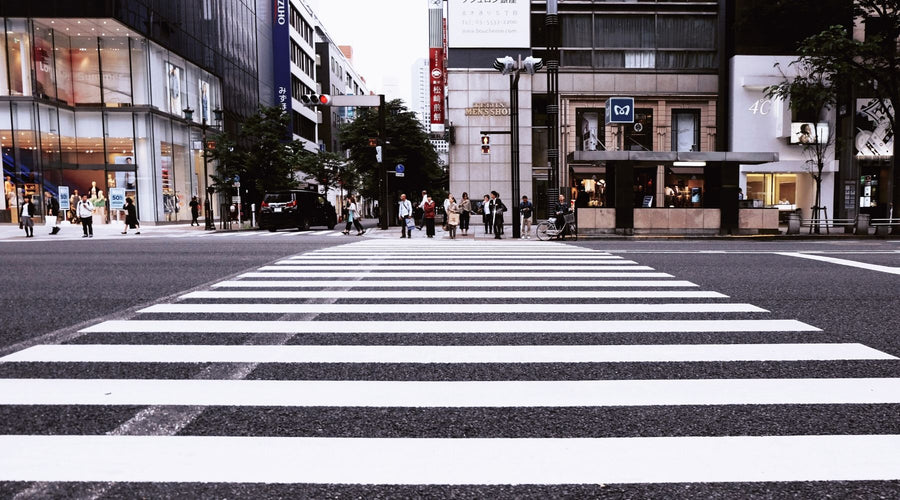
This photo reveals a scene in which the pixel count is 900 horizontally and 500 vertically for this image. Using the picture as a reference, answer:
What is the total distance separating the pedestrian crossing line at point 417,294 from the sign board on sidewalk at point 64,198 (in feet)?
92.2

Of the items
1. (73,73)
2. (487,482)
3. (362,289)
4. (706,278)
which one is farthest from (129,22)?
(487,482)

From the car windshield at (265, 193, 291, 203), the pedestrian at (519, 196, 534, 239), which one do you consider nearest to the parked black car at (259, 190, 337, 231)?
the car windshield at (265, 193, 291, 203)

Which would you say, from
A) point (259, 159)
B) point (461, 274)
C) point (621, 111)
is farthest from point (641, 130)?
point (461, 274)

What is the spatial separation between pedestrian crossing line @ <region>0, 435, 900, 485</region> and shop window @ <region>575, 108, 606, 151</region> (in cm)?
3208

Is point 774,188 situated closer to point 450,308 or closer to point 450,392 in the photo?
point 450,308

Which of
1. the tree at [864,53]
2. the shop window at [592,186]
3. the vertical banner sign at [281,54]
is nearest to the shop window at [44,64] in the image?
the vertical banner sign at [281,54]

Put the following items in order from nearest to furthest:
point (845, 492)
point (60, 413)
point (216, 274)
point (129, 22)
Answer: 1. point (845, 492)
2. point (60, 413)
3. point (216, 274)
4. point (129, 22)

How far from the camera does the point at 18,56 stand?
3108 centimetres

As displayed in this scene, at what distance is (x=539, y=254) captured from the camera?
1443cm

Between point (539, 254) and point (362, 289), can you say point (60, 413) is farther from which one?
point (539, 254)

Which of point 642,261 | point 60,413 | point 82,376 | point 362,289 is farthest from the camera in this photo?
point 642,261

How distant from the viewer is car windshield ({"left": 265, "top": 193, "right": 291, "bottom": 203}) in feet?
94.0

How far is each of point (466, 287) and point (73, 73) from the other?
34.3 m

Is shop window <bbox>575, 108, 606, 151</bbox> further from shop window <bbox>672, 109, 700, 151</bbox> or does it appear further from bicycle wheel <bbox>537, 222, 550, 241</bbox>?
bicycle wheel <bbox>537, 222, 550, 241</bbox>
